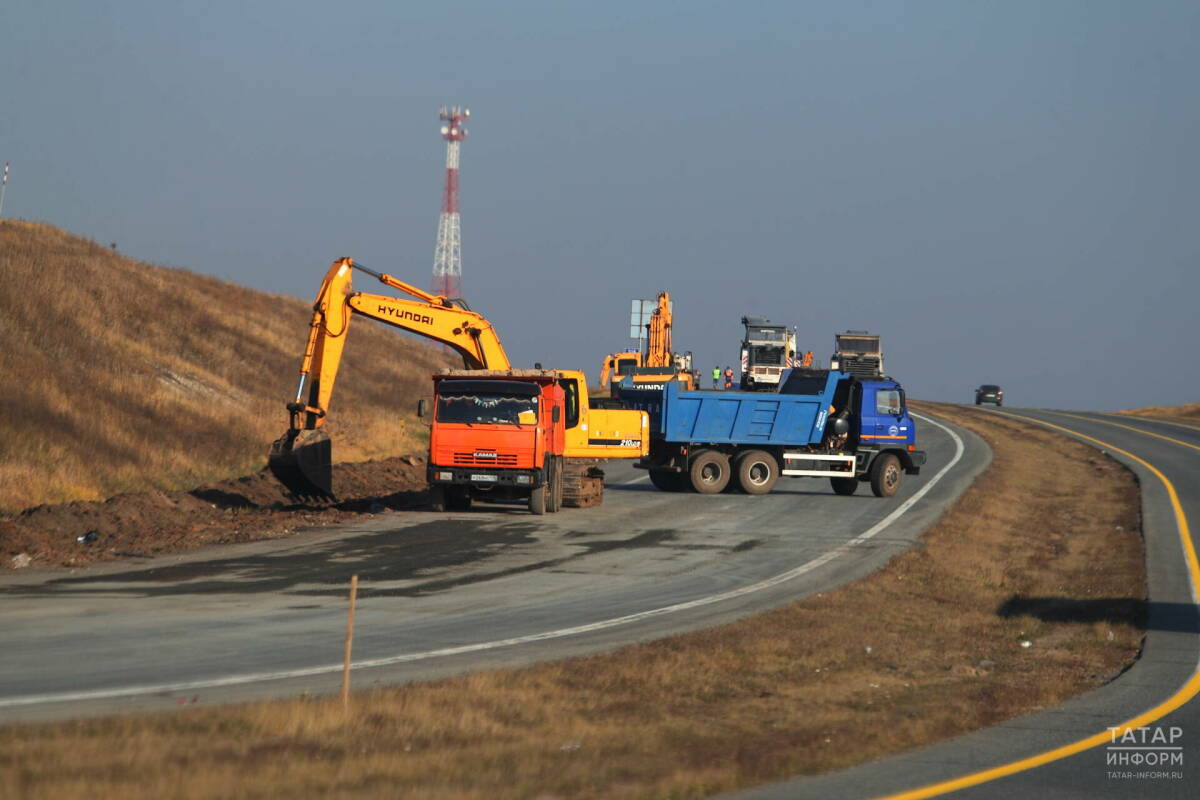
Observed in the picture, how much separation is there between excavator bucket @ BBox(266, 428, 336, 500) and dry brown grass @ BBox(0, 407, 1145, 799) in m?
11.9

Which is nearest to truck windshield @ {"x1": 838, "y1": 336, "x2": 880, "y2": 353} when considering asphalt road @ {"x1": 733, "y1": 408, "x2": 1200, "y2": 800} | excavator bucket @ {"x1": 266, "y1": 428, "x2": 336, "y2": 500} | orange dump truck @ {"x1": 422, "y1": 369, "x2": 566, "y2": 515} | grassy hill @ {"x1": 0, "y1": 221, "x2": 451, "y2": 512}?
grassy hill @ {"x1": 0, "y1": 221, "x2": 451, "y2": 512}

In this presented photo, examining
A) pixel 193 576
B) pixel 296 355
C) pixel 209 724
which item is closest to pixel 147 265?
pixel 296 355

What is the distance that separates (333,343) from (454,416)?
3051 mm

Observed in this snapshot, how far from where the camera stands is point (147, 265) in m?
65.4

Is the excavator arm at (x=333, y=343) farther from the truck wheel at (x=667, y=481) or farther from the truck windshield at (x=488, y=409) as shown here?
the truck wheel at (x=667, y=481)

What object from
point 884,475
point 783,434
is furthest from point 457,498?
point 884,475

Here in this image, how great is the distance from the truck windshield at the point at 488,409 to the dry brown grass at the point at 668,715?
9901mm

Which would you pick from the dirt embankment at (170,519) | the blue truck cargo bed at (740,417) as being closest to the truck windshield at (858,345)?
the blue truck cargo bed at (740,417)

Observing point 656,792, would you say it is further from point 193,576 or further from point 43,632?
point 193,576

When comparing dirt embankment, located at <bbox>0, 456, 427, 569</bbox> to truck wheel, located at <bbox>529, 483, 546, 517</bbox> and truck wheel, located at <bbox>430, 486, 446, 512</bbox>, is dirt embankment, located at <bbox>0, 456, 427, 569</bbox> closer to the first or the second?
truck wheel, located at <bbox>430, 486, 446, 512</bbox>

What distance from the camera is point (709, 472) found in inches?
1447

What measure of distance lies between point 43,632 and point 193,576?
5.75m

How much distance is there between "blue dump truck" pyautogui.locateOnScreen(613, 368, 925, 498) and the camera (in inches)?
1430

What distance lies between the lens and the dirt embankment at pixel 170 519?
23594 millimetres
